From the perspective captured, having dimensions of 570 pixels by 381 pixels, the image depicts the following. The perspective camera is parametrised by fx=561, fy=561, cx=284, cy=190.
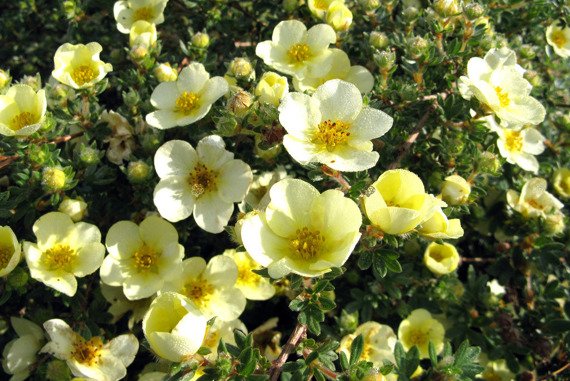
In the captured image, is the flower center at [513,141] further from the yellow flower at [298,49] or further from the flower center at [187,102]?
the flower center at [187,102]

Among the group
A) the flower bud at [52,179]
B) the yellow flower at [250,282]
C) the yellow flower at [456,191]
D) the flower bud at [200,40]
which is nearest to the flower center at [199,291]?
the yellow flower at [250,282]

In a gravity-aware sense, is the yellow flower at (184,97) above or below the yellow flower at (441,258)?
above

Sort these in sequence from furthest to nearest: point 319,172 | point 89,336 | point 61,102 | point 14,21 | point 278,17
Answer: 1. point 14,21
2. point 278,17
3. point 61,102
4. point 89,336
5. point 319,172

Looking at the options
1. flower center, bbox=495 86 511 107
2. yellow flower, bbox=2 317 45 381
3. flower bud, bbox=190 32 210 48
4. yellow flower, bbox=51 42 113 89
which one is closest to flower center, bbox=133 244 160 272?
yellow flower, bbox=2 317 45 381

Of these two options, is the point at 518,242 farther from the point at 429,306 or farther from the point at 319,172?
the point at 319,172

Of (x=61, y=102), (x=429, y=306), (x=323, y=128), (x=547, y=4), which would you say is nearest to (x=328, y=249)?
(x=323, y=128)
